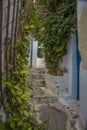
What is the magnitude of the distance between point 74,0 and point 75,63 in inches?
71.3

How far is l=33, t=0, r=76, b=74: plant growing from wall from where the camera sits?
20.6 feet

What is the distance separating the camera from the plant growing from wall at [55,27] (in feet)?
20.6

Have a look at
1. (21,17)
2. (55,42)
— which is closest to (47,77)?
(55,42)

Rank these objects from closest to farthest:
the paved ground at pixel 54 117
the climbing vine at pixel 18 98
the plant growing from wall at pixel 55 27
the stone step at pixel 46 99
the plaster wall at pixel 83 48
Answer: the climbing vine at pixel 18 98, the plaster wall at pixel 83 48, the paved ground at pixel 54 117, the plant growing from wall at pixel 55 27, the stone step at pixel 46 99

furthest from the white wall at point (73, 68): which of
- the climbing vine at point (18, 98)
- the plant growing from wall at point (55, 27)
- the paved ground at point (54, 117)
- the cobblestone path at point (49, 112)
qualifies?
the climbing vine at point (18, 98)

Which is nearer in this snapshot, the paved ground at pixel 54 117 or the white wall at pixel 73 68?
the paved ground at pixel 54 117

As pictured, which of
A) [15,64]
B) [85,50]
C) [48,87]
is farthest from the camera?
[48,87]

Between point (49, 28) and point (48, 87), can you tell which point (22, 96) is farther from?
point (48, 87)

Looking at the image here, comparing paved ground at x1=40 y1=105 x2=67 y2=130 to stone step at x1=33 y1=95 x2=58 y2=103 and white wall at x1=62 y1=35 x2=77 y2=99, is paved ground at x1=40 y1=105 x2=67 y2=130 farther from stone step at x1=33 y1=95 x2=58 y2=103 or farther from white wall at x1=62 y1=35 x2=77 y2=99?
white wall at x1=62 y1=35 x2=77 y2=99

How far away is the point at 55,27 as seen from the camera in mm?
6562

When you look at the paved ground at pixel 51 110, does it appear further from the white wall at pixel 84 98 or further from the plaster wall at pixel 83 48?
the plaster wall at pixel 83 48

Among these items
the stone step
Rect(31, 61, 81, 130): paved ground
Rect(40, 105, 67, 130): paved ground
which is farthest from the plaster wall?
the stone step

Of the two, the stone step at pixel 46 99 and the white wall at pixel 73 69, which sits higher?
the white wall at pixel 73 69

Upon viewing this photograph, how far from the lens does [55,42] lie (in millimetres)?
6797
